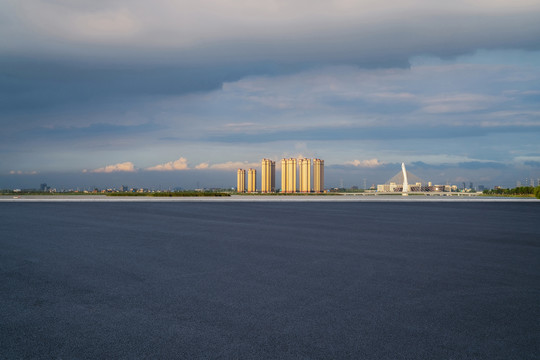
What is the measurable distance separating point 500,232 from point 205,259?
11.4 m

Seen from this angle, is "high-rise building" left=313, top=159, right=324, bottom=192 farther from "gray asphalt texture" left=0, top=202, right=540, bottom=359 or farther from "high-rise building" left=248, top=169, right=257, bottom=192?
"gray asphalt texture" left=0, top=202, right=540, bottom=359

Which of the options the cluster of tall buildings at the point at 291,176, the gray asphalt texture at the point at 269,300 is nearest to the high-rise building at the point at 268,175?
the cluster of tall buildings at the point at 291,176

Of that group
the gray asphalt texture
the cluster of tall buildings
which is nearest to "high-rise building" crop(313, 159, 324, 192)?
the cluster of tall buildings

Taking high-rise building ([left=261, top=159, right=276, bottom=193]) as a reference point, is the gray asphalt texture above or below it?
below

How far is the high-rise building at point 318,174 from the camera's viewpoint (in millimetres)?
97062

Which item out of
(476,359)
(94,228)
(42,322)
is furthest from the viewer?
(94,228)

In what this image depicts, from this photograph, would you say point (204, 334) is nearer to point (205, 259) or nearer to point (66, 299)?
point (66, 299)

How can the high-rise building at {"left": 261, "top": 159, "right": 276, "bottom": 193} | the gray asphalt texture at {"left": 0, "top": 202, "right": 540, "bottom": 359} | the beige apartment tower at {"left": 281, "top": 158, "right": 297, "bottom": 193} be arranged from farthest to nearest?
the beige apartment tower at {"left": 281, "top": 158, "right": 297, "bottom": 193}, the high-rise building at {"left": 261, "top": 159, "right": 276, "bottom": 193}, the gray asphalt texture at {"left": 0, "top": 202, "right": 540, "bottom": 359}

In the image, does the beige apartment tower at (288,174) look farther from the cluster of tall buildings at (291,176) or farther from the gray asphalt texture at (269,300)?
the gray asphalt texture at (269,300)

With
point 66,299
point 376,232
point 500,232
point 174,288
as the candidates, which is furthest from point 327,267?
point 500,232

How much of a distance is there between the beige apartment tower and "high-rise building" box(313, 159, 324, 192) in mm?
5511

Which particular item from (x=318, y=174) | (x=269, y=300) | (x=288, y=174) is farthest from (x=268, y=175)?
(x=269, y=300)

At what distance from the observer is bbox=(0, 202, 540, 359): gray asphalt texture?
14.0 feet

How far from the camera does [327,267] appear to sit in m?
8.26
